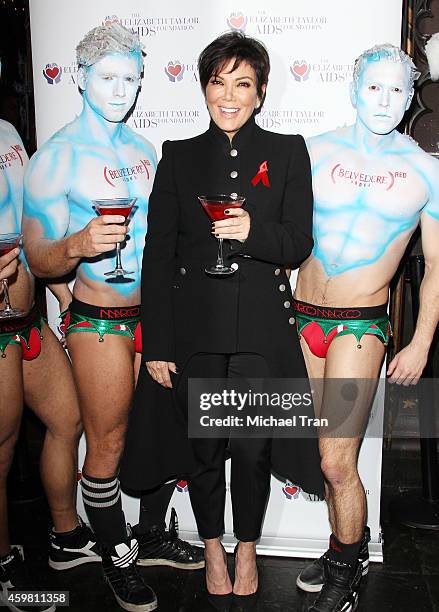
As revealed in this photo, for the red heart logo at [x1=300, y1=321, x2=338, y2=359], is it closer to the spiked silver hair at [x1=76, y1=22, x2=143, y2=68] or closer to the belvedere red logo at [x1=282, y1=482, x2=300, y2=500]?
the belvedere red logo at [x1=282, y1=482, x2=300, y2=500]

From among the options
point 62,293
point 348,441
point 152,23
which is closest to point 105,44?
point 152,23

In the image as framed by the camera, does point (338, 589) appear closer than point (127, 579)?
Yes

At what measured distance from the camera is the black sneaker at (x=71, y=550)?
320 centimetres

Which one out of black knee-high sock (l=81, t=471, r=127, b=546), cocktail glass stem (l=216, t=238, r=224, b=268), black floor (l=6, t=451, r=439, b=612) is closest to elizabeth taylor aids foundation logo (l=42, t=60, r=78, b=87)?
cocktail glass stem (l=216, t=238, r=224, b=268)

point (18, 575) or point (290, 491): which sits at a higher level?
point (290, 491)

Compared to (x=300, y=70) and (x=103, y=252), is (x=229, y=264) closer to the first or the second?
(x=103, y=252)

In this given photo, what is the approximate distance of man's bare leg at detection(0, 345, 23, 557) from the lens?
9.38 feet

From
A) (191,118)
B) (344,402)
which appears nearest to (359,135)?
(191,118)

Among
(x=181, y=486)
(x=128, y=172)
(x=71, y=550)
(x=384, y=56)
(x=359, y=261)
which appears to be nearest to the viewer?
(x=384, y=56)

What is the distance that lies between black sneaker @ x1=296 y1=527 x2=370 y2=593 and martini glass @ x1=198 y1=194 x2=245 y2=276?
56.4 inches

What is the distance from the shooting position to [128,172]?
2906mm

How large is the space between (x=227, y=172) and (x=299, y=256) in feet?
1.41

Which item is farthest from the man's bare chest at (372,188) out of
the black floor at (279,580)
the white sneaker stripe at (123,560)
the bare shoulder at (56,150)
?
the white sneaker stripe at (123,560)

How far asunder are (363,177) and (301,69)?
21.0 inches
